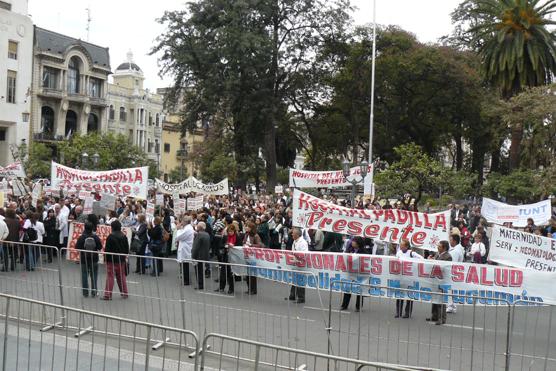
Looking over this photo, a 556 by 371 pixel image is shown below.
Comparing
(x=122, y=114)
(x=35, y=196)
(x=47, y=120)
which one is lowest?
(x=35, y=196)

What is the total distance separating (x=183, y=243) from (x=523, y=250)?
282 inches

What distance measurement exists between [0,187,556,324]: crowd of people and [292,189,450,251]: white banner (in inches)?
10.5

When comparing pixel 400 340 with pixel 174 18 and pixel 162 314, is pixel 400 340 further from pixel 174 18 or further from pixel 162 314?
pixel 174 18

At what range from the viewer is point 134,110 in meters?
80.3

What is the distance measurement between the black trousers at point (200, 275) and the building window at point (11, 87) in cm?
5340

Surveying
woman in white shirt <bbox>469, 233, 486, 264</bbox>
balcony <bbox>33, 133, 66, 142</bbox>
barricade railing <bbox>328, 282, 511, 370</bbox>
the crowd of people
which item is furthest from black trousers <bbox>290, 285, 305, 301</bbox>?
balcony <bbox>33, 133, 66, 142</bbox>

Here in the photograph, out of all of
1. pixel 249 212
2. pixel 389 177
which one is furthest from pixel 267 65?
pixel 249 212

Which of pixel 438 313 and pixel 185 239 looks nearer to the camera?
pixel 438 313

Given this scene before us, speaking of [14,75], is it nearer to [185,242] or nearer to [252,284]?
[185,242]

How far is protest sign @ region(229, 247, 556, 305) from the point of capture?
9.56 m

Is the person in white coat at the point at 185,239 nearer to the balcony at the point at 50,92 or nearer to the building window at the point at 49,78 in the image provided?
the balcony at the point at 50,92

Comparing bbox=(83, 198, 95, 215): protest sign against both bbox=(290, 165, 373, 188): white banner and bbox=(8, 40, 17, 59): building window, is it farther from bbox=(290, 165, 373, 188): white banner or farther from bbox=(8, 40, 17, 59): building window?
bbox=(8, 40, 17, 59): building window

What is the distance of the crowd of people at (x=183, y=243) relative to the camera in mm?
10383

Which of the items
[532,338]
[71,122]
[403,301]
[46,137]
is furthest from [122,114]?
[532,338]
